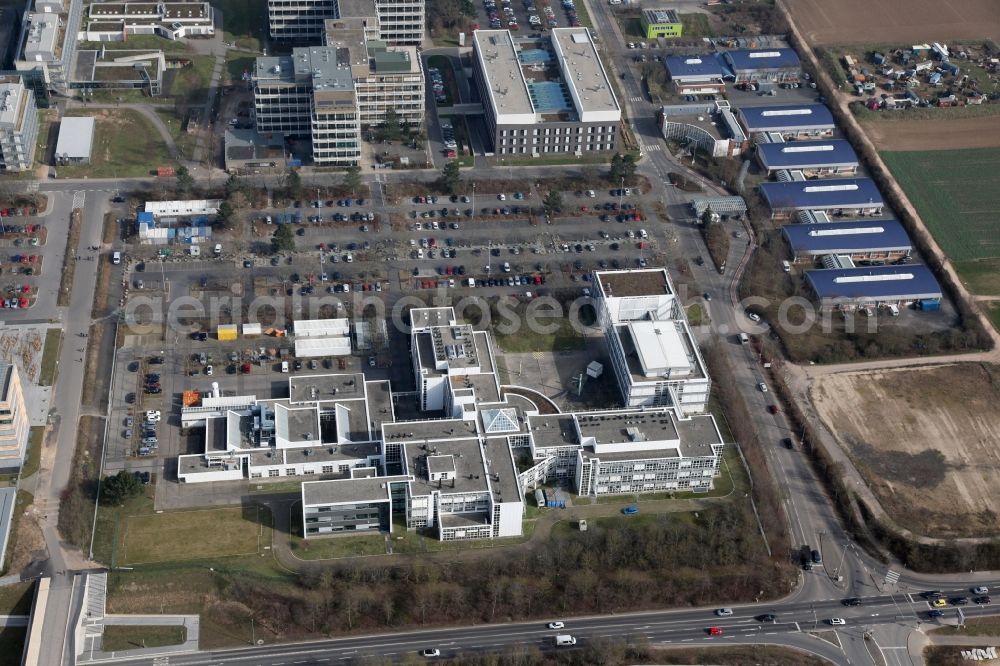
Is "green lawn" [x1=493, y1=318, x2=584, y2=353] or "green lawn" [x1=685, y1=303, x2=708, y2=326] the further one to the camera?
"green lawn" [x1=685, y1=303, x2=708, y2=326]

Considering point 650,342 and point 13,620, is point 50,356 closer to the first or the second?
point 13,620

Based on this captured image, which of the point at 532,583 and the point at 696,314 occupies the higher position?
the point at 696,314

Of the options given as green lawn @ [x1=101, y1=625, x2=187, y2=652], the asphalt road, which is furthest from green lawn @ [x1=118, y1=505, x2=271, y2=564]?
the asphalt road

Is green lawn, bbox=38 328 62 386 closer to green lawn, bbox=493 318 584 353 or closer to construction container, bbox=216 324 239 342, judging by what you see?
construction container, bbox=216 324 239 342

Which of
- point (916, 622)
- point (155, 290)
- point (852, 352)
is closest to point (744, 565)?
point (916, 622)

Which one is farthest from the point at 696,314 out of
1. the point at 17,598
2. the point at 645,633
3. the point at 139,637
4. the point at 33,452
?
the point at 17,598
